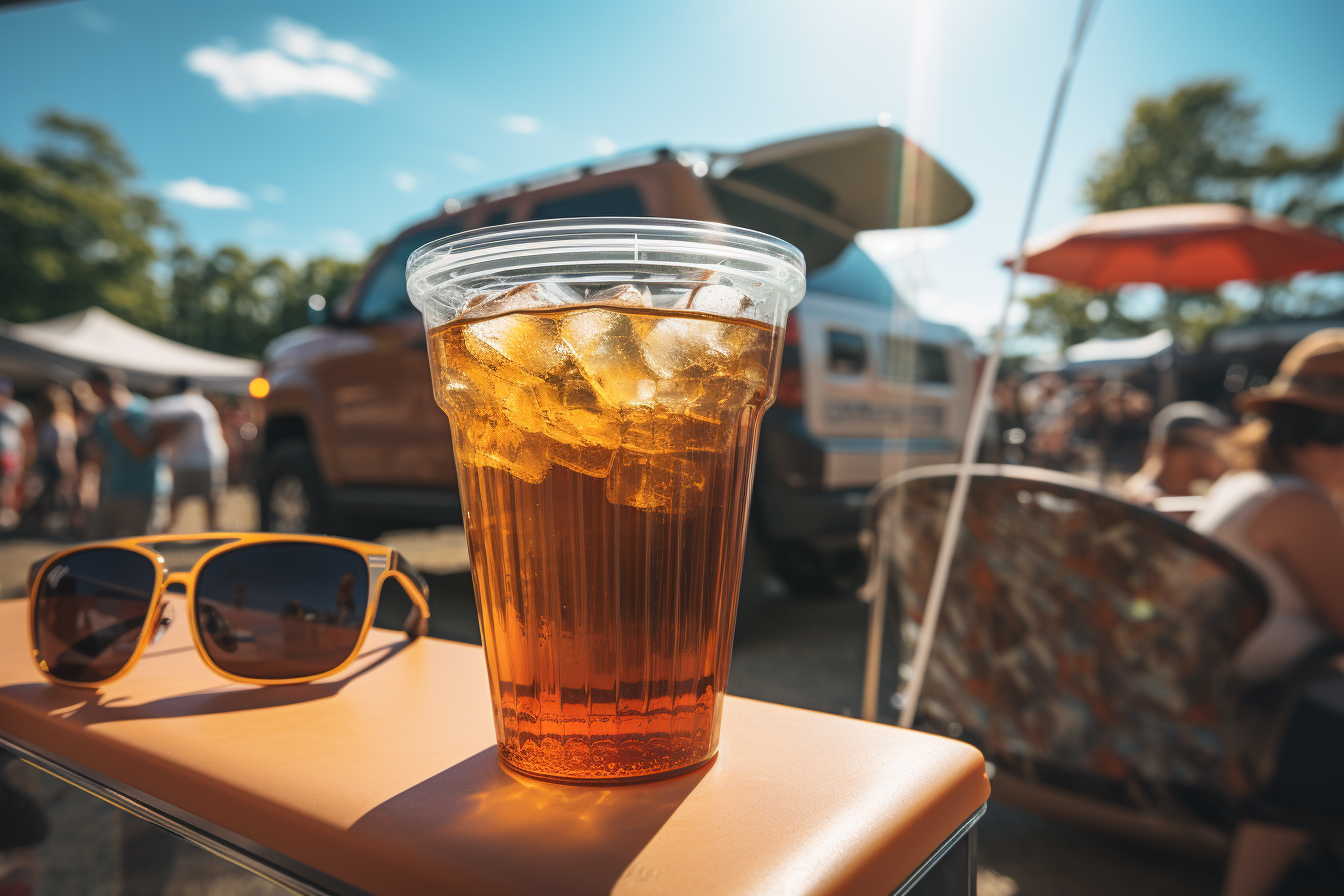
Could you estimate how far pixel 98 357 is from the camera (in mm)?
17844

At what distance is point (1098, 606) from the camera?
211 cm

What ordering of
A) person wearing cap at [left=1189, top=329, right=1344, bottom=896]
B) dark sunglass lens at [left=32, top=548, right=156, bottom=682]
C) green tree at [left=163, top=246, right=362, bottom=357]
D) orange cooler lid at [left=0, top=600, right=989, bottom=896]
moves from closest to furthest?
orange cooler lid at [left=0, top=600, right=989, bottom=896], dark sunglass lens at [left=32, top=548, right=156, bottom=682], person wearing cap at [left=1189, top=329, right=1344, bottom=896], green tree at [left=163, top=246, right=362, bottom=357]

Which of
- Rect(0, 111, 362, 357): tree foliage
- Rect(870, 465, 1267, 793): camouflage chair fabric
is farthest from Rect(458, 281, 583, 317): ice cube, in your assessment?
Rect(0, 111, 362, 357): tree foliage

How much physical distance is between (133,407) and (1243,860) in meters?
7.53

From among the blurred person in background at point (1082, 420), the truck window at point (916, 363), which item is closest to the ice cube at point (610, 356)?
the truck window at point (916, 363)

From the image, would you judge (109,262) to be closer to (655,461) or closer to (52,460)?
(52,460)

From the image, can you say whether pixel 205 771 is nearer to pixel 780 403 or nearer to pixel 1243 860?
pixel 1243 860

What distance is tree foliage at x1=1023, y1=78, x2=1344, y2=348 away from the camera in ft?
91.8

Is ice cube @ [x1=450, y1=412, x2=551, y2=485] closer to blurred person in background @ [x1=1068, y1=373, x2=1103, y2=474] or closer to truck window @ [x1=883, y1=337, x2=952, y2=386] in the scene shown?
truck window @ [x1=883, y1=337, x2=952, y2=386]

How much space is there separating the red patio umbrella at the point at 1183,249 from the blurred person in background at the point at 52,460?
474 inches

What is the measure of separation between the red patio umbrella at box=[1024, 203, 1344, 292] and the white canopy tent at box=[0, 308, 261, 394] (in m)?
14.5

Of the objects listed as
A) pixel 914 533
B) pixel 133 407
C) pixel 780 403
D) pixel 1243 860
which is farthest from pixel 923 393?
pixel 133 407

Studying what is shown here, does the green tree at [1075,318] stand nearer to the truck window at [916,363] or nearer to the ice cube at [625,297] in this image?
the truck window at [916,363]

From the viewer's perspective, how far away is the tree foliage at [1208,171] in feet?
91.8
